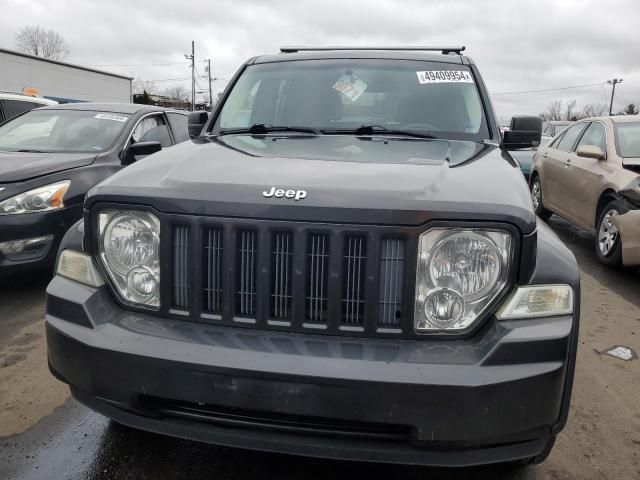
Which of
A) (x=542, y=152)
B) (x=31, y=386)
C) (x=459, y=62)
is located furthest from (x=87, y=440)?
(x=542, y=152)

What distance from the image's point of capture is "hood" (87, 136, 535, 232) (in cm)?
174

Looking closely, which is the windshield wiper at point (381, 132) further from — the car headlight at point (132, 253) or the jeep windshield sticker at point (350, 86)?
the car headlight at point (132, 253)

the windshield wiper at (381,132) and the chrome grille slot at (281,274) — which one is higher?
the windshield wiper at (381,132)

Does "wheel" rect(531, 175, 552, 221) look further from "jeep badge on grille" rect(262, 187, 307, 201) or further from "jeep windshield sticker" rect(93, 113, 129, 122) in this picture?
"jeep badge on grille" rect(262, 187, 307, 201)

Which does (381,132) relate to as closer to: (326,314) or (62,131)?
(326,314)

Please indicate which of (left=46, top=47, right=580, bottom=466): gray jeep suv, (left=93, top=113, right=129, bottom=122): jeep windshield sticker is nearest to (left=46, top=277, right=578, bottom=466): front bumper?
(left=46, top=47, right=580, bottom=466): gray jeep suv

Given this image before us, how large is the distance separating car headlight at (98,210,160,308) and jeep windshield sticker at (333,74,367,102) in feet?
5.33

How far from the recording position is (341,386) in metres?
1.64

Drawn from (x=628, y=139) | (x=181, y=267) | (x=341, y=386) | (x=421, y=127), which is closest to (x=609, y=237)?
(x=628, y=139)

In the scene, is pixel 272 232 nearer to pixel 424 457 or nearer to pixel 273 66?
pixel 424 457

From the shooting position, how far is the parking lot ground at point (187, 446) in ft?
7.45

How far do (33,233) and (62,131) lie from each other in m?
1.75

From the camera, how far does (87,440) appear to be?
248 centimetres

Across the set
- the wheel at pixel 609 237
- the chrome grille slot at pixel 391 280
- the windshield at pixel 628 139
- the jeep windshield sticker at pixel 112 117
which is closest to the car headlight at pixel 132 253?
the chrome grille slot at pixel 391 280
